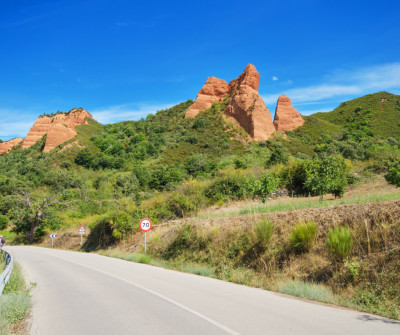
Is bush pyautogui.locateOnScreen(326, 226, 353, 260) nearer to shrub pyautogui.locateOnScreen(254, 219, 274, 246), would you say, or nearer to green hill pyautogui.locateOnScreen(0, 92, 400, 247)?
shrub pyautogui.locateOnScreen(254, 219, 274, 246)

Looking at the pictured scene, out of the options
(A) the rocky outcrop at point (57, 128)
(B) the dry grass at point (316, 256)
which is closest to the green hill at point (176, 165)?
(A) the rocky outcrop at point (57, 128)

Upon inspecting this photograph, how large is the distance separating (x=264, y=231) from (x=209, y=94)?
264ft

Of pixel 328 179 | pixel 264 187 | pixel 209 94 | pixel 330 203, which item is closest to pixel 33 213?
pixel 264 187

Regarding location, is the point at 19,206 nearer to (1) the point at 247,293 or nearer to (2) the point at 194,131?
(1) the point at 247,293

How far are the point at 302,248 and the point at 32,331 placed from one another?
739 centimetres

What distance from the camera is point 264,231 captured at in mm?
10477

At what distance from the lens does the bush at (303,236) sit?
9.04 meters

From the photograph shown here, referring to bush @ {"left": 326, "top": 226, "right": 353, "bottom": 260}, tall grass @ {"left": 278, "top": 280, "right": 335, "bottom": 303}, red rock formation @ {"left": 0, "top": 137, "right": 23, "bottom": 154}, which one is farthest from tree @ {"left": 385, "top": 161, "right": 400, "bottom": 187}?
red rock formation @ {"left": 0, "top": 137, "right": 23, "bottom": 154}

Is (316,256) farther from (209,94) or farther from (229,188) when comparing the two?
(209,94)

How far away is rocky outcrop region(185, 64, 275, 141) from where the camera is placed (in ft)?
230

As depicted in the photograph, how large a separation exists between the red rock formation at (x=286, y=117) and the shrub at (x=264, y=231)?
241 feet

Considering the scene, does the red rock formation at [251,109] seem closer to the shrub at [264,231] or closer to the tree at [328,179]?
the tree at [328,179]

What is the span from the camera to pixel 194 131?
74.7 meters

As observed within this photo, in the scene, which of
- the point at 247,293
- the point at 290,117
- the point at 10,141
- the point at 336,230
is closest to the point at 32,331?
the point at 247,293
